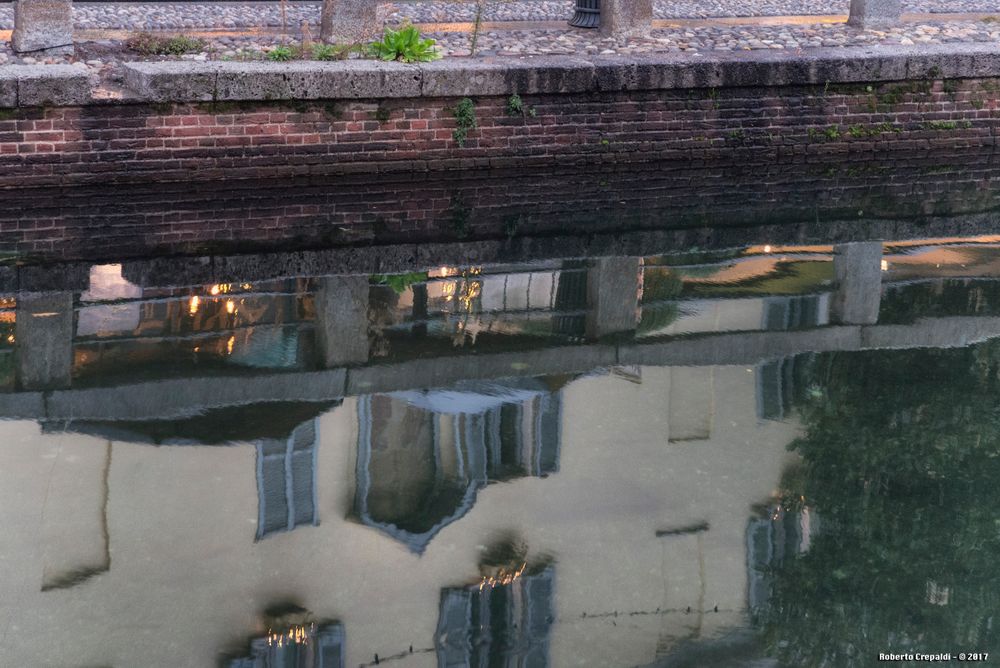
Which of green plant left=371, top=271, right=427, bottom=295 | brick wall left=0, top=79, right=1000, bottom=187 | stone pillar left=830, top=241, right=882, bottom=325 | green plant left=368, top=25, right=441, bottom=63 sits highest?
green plant left=368, top=25, right=441, bottom=63

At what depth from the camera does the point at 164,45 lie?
13562 millimetres

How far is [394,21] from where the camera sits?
57.8 ft

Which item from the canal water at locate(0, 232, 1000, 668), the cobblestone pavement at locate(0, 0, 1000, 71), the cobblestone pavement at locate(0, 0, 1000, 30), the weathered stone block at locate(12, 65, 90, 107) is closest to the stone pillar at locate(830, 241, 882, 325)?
the canal water at locate(0, 232, 1000, 668)

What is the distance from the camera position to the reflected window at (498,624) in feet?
13.5

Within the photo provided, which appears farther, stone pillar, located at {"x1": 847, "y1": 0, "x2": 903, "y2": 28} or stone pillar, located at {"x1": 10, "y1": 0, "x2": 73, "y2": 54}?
stone pillar, located at {"x1": 847, "y1": 0, "x2": 903, "y2": 28}

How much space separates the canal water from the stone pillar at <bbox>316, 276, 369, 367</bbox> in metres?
0.03

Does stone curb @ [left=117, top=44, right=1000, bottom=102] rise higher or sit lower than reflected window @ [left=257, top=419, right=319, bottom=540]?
higher

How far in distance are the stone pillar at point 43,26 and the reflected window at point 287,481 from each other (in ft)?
27.7

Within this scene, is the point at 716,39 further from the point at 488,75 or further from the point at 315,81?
the point at 315,81

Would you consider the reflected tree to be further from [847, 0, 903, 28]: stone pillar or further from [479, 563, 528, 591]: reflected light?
[847, 0, 903, 28]: stone pillar

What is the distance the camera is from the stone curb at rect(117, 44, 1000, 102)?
11070mm

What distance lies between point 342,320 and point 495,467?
2.11m

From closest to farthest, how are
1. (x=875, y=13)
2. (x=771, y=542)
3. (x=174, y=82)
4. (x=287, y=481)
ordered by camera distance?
(x=771, y=542), (x=287, y=481), (x=174, y=82), (x=875, y=13)

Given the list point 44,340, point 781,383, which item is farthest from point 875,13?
point 44,340
